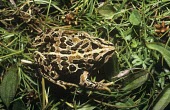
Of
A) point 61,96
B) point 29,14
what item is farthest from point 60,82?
point 29,14

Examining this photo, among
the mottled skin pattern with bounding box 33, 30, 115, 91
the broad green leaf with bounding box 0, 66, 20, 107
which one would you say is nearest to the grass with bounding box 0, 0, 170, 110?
the broad green leaf with bounding box 0, 66, 20, 107

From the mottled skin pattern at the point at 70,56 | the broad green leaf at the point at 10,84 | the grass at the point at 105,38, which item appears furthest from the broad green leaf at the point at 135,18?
the broad green leaf at the point at 10,84

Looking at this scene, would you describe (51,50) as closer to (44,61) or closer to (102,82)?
(44,61)

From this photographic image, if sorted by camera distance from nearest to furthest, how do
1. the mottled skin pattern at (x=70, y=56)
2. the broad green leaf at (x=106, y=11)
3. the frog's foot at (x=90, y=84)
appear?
the mottled skin pattern at (x=70, y=56)
the frog's foot at (x=90, y=84)
the broad green leaf at (x=106, y=11)

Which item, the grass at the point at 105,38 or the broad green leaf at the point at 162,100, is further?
the grass at the point at 105,38

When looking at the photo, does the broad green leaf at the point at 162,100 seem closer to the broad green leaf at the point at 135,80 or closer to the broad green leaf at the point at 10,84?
the broad green leaf at the point at 135,80

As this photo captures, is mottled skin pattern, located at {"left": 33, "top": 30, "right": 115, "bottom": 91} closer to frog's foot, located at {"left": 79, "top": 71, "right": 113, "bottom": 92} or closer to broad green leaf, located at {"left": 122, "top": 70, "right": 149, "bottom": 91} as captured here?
frog's foot, located at {"left": 79, "top": 71, "right": 113, "bottom": 92}

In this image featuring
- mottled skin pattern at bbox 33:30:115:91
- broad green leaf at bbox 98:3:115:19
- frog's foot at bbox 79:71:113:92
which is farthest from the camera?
broad green leaf at bbox 98:3:115:19

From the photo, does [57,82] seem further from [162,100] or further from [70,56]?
[162,100]

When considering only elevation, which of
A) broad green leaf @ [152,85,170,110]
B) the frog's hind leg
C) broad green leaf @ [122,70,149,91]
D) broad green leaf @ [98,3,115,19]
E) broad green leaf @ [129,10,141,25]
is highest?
broad green leaf @ [98,3,115,19]
